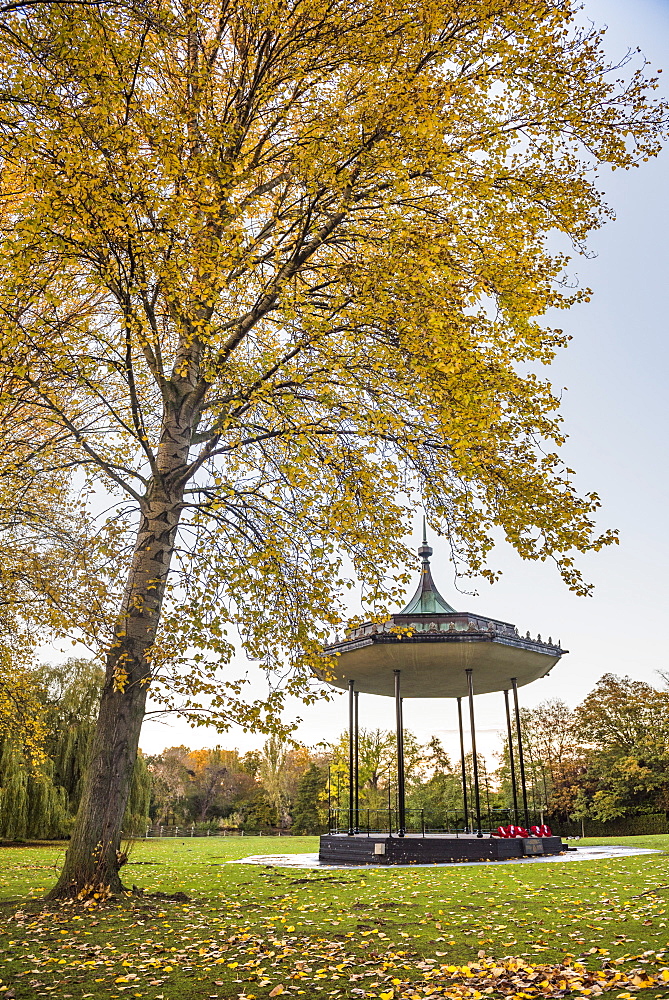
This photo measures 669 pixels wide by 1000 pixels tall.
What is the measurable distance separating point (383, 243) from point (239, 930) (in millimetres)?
7368

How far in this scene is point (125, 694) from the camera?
8.13 m

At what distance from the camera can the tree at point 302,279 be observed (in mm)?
6766

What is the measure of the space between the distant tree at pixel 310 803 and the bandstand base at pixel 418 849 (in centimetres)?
2077

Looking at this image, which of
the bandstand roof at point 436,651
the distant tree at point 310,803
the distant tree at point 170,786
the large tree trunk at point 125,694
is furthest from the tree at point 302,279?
the distant tree at point 170,786

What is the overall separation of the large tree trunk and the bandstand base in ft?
26.3

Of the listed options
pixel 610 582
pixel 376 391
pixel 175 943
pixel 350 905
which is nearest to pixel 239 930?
pixel 175 943

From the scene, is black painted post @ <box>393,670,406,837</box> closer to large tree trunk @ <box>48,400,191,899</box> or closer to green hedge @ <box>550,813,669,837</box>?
large tree trunk @ <box>48,400,191,899</box>

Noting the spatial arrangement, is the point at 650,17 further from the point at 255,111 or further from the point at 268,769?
the point at 268,769

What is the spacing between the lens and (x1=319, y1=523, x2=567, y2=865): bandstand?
14867mm

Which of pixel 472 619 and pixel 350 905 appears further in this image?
pixel 472 619

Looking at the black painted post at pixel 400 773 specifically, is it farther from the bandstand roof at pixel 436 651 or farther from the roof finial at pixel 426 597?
the roof finial at pixel 426 597

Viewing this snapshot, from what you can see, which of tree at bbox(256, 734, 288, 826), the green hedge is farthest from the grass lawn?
tree at bbox(256, 734, 288, 826)

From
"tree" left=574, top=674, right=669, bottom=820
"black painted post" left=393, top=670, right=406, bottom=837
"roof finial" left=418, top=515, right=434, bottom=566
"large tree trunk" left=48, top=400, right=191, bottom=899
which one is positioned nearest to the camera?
"large tree trunk" left=48, top=400, right=191, bottom=899

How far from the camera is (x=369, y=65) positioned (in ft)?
24.1
